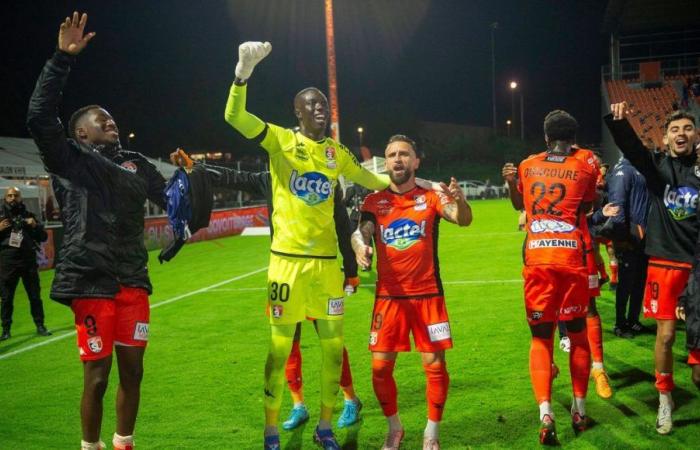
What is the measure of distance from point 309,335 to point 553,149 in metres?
4.63

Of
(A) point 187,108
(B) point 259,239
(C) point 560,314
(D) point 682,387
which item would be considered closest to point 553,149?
(C) point 560,314

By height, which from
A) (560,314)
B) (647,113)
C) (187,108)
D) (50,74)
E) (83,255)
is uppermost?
(187,108)

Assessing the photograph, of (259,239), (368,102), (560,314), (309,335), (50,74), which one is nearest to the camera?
(50,74)

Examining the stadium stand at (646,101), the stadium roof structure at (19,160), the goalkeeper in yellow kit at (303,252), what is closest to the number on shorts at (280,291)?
the goalkeeper in yellow kit at (303,252)

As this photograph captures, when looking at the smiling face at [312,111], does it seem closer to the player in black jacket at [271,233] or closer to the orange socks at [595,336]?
the player in black jacket at [271,233]

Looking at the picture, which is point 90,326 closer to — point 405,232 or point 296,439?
point 296,439

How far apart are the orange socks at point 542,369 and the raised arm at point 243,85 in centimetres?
261

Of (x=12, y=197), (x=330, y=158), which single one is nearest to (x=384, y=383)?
(x=330, y=158)

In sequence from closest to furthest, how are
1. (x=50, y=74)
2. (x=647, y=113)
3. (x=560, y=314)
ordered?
(x=50, y=74)
(x=560, y=314)
(x=647, y=113)

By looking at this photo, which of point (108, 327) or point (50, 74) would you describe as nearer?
point (50, 74)

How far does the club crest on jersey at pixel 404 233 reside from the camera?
14.6 ft

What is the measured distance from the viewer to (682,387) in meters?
5.60

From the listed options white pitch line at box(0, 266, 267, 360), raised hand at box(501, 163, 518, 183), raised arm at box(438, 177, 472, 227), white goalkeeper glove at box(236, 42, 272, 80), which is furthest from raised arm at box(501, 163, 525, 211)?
white pitch line at box(0, 266, 267, 360)

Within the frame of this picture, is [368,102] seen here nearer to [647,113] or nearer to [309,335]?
[647,113]
